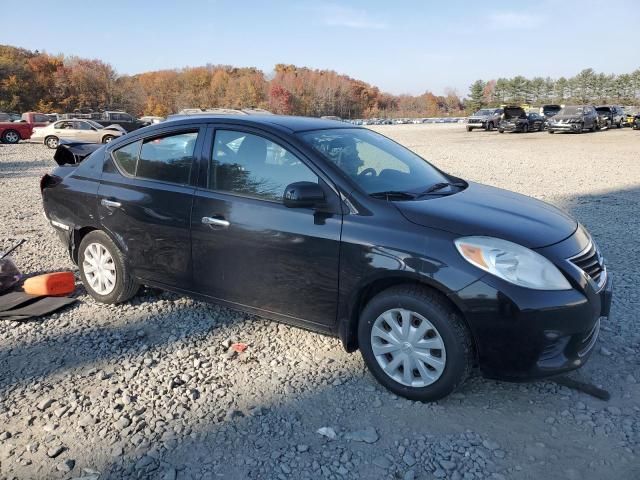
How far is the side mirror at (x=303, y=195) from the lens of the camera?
3.16 meters

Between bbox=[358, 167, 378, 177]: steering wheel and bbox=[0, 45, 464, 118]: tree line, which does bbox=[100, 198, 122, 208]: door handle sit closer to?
bbox=[358, 167, 378, 177]: steering wheel

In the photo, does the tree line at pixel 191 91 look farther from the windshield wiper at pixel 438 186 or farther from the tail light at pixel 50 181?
the windshield wiper at pixel 438 186

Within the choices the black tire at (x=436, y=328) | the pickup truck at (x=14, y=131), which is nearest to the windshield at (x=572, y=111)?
the pickup truck at (x=14, y=131)

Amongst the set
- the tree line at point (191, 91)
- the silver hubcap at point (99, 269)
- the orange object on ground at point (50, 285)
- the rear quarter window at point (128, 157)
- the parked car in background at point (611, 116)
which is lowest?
the orange object on ground at point (50, 285)

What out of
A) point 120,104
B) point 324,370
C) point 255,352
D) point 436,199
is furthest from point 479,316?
point 120,104

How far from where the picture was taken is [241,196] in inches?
142

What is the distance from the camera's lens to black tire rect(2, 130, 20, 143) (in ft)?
85.6

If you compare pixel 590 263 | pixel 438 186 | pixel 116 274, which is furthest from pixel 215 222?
pixel 590 263

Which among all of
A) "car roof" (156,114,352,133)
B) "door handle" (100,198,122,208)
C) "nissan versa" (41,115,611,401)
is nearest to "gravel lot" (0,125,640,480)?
"nissan versa" (41,115,611,401)

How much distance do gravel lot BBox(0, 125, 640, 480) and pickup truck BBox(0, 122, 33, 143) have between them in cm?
2637

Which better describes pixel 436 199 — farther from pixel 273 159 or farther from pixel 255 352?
pixel 255 352

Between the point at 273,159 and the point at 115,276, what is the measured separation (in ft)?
6.26

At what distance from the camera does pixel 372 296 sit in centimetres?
322

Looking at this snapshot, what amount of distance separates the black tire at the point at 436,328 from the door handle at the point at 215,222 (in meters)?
1.18
